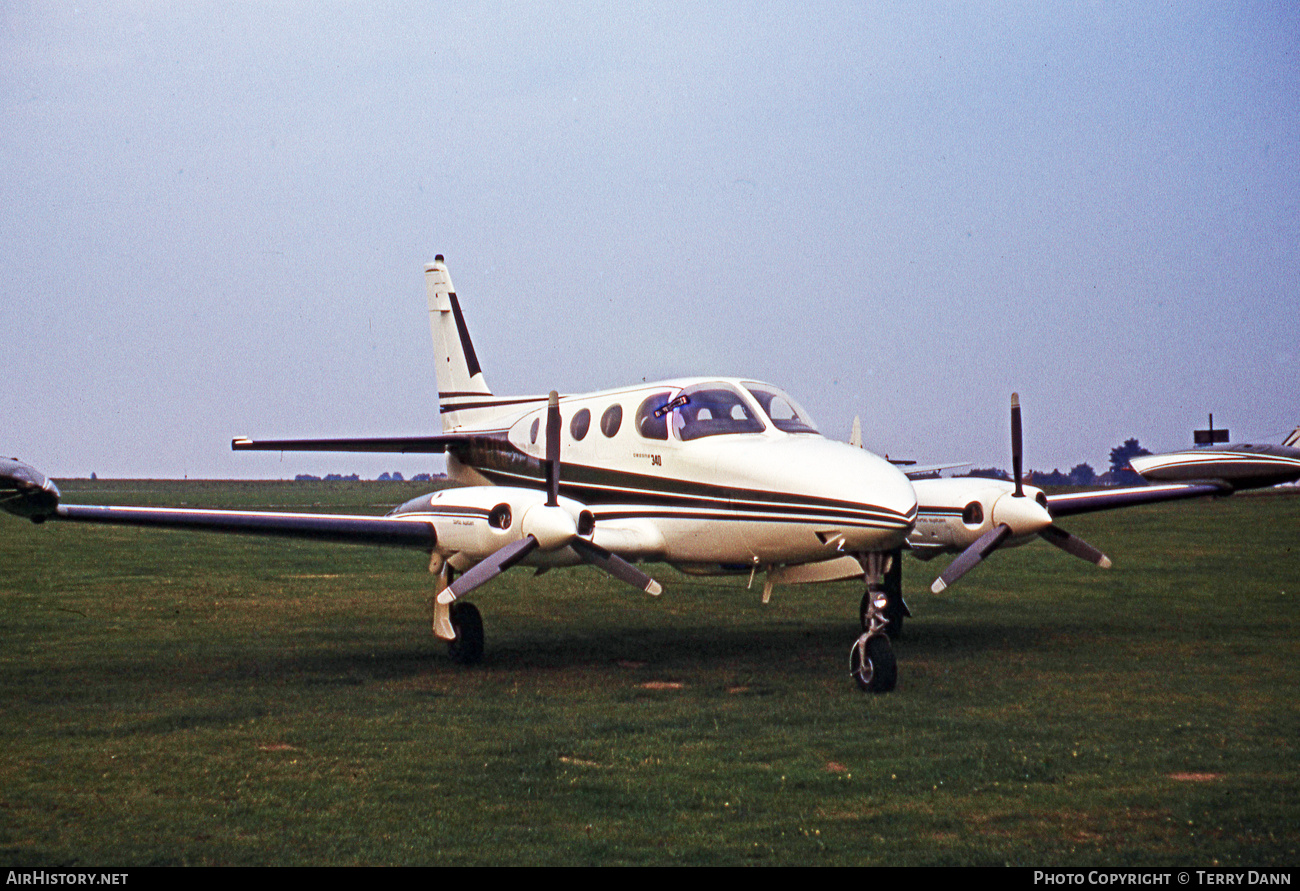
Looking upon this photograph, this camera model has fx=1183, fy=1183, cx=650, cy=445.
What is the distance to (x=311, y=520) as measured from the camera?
504 inches

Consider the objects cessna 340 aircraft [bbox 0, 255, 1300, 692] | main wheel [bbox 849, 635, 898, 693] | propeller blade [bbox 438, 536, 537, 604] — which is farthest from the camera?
propeller blade [bbox 438, 536, 537, 604]

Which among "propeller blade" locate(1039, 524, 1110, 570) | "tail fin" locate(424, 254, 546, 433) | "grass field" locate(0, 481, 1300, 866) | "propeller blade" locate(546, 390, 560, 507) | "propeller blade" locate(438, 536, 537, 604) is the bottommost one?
"grass field" locate(0, 481, 1300, 866)

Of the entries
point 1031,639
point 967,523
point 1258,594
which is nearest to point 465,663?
point 967,523

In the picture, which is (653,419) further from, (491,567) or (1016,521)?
(1016,521)

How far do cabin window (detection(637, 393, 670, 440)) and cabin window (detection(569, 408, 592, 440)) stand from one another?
965mm

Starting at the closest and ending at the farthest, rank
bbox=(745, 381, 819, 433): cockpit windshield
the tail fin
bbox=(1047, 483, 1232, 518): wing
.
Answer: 1. bbox=(745, 381, 819, 433): cockpit windshield
2. bbox=(1047, 483, 1232, 518): wing
3. the tail fin

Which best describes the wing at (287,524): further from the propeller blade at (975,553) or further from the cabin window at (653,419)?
the propeller blade at (975,553)

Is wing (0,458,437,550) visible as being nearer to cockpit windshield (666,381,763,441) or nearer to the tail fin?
cockpit windshield (666,381,763,441)

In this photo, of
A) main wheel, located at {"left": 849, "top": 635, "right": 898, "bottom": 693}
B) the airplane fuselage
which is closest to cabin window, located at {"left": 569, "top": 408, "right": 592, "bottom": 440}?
the airplane fuselage

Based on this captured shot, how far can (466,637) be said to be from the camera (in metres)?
13.5

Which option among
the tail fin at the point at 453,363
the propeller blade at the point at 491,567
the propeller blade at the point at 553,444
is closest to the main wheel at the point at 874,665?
the propeller blade at the point at 491,567

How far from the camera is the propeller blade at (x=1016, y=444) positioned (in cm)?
1370

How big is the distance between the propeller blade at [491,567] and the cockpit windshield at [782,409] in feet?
10.0

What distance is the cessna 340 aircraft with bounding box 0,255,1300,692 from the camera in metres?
11.6
